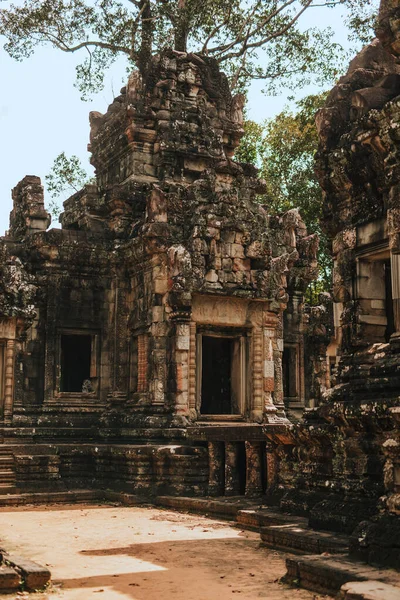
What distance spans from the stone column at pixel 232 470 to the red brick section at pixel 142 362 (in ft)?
11.4

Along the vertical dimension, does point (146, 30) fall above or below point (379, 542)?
above

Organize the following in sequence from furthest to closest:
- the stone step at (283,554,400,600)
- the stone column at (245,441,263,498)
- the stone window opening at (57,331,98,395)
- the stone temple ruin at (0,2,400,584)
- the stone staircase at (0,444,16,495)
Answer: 1. the stone window opening at (57,331,98,395)
2. the stone staircase at (0,444,16,495)
3. the stone column at (245,441,263,498)
4. the stone temple ruin at (0,2,400,584)
5. the stone step at (283,554,400,600)

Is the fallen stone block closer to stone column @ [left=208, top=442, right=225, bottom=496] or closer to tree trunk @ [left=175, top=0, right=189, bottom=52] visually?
stone column @ [left=208, top=442, right=225, bottom=496]

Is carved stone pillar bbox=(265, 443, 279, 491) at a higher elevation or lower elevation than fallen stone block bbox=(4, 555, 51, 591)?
higher

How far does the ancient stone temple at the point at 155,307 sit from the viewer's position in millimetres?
15484

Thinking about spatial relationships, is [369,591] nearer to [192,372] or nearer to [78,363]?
[192,372]

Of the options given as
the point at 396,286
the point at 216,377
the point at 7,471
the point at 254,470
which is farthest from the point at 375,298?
the point at 216,377

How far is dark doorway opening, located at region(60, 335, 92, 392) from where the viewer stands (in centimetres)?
1823

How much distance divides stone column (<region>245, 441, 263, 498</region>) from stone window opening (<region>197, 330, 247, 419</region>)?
11.3ft

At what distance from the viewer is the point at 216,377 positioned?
61.9ft

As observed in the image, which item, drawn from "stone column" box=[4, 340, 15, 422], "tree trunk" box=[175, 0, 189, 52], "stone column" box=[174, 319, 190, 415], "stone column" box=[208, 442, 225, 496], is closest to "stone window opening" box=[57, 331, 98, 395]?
"stone column" box=[4, 340, 15, 422]

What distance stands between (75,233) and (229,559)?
407 inches

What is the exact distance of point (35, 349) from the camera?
55.6ft

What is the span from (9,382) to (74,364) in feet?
8.43
